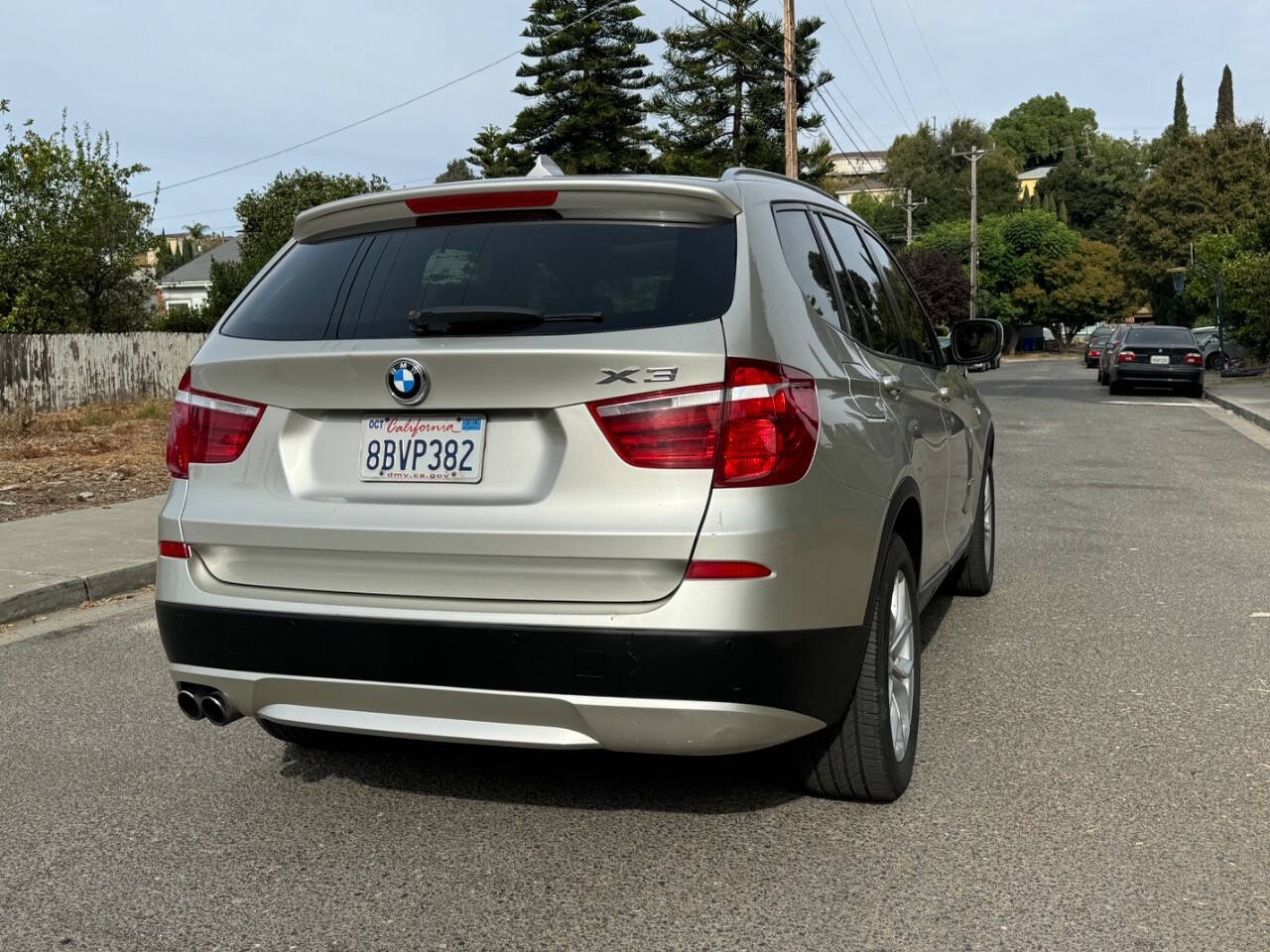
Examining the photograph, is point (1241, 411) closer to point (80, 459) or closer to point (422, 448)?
point (80, 459)

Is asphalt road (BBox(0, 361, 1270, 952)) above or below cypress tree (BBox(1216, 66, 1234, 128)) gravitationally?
below

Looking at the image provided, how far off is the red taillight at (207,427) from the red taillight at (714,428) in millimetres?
1021

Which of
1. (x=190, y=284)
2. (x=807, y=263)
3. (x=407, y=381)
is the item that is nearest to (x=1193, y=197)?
(x=190, y=284)

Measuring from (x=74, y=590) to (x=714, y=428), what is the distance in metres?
5.46

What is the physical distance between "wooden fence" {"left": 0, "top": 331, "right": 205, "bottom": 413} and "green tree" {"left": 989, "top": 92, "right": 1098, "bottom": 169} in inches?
4876

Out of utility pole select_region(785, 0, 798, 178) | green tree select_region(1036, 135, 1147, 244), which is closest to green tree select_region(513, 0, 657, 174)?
utility pole select_region(785, 0, 798, 178)

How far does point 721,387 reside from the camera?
320cm

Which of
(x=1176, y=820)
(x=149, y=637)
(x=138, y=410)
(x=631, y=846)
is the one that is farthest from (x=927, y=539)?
(x=138, y=410)

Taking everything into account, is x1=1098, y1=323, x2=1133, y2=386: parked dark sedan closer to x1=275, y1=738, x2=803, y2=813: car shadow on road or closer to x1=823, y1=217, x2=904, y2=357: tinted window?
x1=823, y1=217, x2=904, y2=357: tinted window

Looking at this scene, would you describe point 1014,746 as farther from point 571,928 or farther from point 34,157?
point 34,157

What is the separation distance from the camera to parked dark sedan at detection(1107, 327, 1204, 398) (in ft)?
88.7

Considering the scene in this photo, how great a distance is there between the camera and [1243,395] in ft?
83.6

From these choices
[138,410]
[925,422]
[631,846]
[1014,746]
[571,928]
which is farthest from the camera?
[138,410]

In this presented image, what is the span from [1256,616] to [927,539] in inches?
107
